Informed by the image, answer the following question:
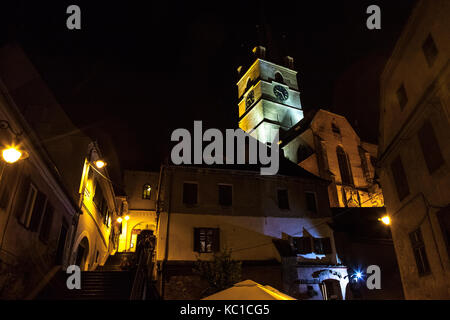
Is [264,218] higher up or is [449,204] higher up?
[264,218]

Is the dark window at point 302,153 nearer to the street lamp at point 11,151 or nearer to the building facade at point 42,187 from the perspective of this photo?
the building facade at point 42,187

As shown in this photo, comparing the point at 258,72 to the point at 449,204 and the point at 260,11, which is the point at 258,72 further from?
the point at 449,204

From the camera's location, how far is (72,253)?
15023 millimetres

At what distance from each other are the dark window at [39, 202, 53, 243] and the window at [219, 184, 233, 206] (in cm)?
1215

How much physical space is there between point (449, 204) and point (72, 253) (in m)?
15.6

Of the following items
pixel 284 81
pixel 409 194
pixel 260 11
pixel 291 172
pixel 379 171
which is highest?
pixel 260 11

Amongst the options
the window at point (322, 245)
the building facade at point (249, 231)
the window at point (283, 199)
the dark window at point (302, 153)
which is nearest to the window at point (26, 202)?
the building facade at point (249, 231)

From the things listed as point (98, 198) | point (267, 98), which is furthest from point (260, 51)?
point (98, 198)

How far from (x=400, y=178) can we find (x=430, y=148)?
2.74 meters

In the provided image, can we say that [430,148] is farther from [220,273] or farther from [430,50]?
[220,273]

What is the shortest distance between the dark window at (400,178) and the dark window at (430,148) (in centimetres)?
195

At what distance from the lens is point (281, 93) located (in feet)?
196
